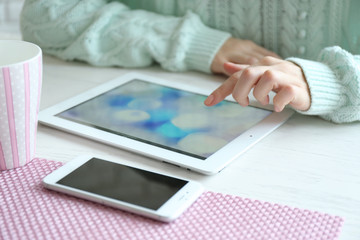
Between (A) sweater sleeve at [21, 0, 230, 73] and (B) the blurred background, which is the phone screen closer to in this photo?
(A) sweater sleeve at [21, 0, 230, 73]

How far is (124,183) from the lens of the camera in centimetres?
54

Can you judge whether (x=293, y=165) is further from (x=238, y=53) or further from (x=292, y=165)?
(x=238, y=53)

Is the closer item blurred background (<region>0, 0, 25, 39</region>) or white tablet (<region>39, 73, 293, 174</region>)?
white tablet (<region>39, 73, 293, 174</region>)

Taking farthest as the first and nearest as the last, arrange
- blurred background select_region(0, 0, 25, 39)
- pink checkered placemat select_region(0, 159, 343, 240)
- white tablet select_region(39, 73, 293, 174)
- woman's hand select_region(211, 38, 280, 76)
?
1. blurred background select_region(0, 0, 25, 39)
2. woman's hand select_region(211, 38, 280, 76)
3. white tablet select_region(39, 73, 293, 174)
4. pink checkered placemat select_region(0, 159, 343, 240)

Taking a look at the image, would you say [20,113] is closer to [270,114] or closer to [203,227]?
[203,227]

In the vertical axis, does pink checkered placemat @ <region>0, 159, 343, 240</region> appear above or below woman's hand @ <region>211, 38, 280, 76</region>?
below

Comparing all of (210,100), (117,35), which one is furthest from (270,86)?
(117,35)

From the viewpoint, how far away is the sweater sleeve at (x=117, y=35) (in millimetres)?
908

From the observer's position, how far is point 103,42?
0.94 metres

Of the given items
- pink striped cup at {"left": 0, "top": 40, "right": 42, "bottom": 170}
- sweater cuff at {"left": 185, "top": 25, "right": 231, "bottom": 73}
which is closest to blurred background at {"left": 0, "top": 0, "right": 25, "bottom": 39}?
sweater cuff at {"left": 185, "top": 25, "right": 231, "bottom": 73}

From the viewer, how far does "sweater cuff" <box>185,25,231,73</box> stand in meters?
0.89

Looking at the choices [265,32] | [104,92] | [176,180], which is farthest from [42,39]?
[176,180]

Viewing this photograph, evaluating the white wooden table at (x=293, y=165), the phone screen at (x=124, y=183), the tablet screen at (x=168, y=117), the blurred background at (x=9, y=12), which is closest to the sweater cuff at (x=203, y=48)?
the tablet screen at (x=168, y=117)

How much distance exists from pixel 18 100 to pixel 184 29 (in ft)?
1.45
